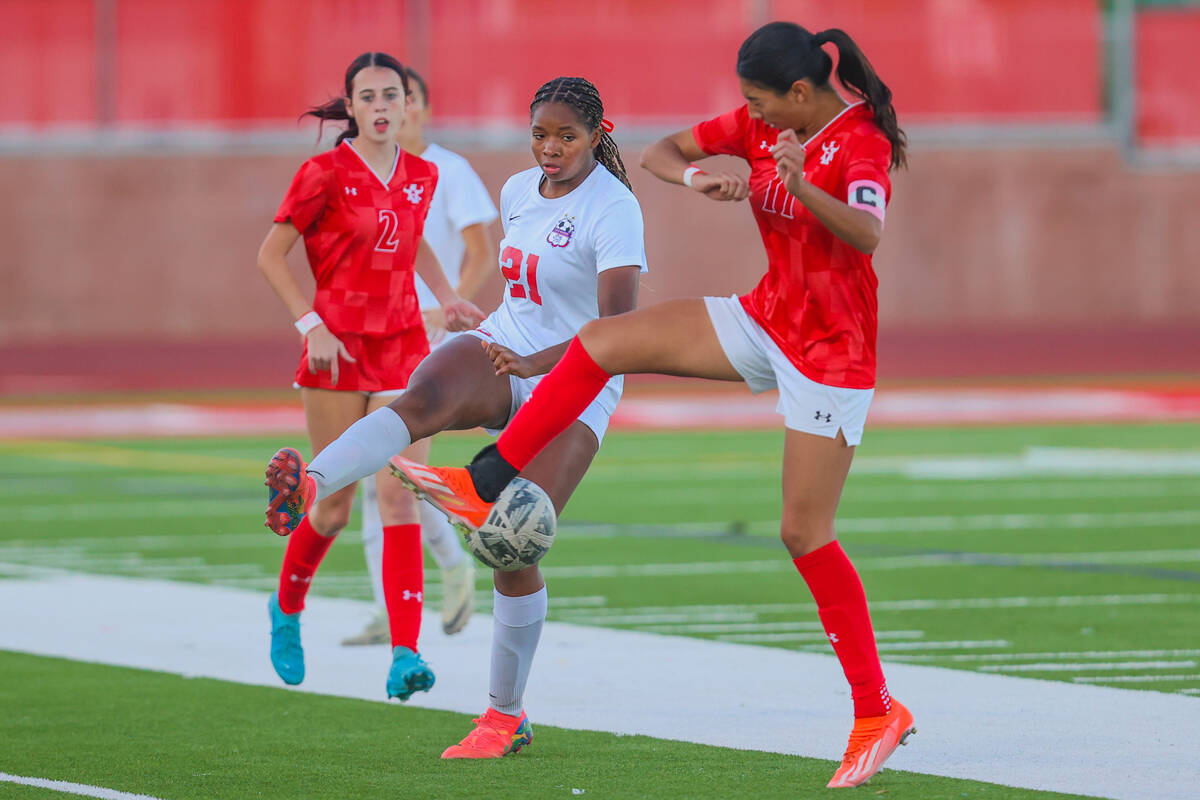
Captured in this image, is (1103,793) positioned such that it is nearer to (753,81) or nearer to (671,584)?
(753,81)

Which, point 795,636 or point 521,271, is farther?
point 795,636

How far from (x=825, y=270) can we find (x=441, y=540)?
3.48 metres

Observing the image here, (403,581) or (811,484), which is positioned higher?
(811,484)

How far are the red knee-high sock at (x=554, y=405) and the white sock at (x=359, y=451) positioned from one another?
36 cm

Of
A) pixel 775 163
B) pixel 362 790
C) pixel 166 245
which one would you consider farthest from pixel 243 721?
pixel 166 245

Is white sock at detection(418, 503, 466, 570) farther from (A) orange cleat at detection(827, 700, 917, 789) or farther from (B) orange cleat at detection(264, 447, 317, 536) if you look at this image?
(A) orange cleat at detection(827, 700, 917, 789)

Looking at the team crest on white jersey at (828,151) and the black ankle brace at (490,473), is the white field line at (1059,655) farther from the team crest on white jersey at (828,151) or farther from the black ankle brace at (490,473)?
the team crest on white jersey at (828,151)

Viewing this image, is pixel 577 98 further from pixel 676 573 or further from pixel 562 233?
pixel 676 573

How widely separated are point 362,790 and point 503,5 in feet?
70.4

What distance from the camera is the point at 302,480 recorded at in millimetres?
5594

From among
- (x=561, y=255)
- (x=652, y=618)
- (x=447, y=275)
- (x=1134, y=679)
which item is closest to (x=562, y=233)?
(x=561, y=255)

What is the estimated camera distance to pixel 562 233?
6.03m

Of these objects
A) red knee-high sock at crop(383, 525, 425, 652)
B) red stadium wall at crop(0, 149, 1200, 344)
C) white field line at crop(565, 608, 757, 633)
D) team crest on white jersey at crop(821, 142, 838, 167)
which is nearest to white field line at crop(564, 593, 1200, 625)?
white field line at crop(565, 608, 757, 633)

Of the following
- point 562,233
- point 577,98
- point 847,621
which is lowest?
point 847,621
